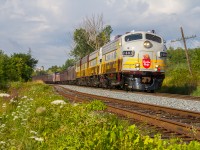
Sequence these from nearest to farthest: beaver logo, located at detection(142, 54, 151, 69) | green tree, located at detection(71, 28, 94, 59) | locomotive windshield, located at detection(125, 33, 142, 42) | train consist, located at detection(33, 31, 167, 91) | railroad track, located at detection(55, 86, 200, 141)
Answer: railroad track, located at detection(55, 86, 200, 141) < train consist, located at detection(33, 31, 167, 91) < beaver logo, located at detection(142, 54, 151, 69) < locomotive windshield, located at detection(125, 33, 142, 42) < green tree, located at detection(71, 28, 94, 59)

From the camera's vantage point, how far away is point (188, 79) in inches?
993

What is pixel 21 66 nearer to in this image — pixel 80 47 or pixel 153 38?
pixel 80 47

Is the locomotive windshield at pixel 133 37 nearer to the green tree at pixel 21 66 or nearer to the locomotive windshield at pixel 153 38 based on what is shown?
the locomotive windshield at pixel 153 38

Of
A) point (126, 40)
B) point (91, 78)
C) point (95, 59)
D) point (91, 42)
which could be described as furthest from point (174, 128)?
point (91, 42)

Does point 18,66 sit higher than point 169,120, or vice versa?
point 18,66

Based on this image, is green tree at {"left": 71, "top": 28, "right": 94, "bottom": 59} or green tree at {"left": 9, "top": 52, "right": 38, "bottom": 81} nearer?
green tree at {"left": 9, "top": 52, "right": 38, "bottom": 81}

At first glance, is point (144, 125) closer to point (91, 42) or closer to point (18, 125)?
point (18, 125)

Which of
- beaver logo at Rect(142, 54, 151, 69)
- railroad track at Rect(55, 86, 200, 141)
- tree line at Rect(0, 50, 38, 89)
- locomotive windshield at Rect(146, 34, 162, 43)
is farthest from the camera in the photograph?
tree line at Rect(0, 50, 38, 89)

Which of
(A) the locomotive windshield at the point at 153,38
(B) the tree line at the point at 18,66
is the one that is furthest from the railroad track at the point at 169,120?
(B) the tree line at the point at 18,66

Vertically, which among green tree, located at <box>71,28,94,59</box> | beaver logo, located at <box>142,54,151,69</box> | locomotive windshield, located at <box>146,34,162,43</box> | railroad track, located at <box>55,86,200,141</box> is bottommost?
railroad track, located at <box>55,86,200,141</box>

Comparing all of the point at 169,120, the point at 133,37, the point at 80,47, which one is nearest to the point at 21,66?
the point at 80,47

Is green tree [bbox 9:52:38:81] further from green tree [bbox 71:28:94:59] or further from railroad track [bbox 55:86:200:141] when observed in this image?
railroad track [bbox 55:86:200:141]

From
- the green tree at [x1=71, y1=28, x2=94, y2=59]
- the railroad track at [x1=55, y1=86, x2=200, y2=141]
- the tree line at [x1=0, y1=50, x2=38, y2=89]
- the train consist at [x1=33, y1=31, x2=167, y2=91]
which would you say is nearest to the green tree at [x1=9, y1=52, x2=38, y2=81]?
the tree line at [x1=0, y1=50, x2=38, y2=89]

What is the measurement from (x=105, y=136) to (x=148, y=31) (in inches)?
673
